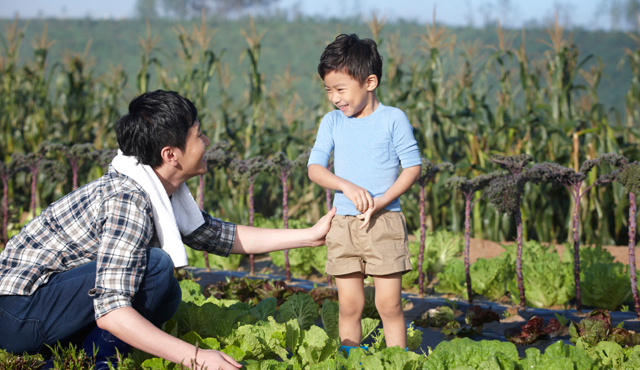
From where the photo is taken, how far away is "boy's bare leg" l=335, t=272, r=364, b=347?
6.91 ft

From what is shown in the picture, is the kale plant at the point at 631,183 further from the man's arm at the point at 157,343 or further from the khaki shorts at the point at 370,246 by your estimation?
the man's arm at the point at 157,343

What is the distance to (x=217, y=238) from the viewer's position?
225 centimetres

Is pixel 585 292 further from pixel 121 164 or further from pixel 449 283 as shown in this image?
pixel 121 164

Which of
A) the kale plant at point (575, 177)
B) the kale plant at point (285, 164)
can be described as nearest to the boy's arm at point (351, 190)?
the kale plant at point (575, 177)

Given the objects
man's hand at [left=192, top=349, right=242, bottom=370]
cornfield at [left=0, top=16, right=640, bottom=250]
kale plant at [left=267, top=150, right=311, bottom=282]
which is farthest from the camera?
cornfield at [left=0, top=16, right=640, bottom=250]

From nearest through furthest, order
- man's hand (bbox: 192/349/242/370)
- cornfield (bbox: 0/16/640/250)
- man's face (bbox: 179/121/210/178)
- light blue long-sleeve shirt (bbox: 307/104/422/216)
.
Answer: man's hand (bbox: 192/349/242/370)
man's face (bbox: 179/121/210/178)
light blue long-sleeve shirt (bbox: 307/104/422/216)
cornfield (bbox: 0/16/640/250)

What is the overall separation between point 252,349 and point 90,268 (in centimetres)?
65

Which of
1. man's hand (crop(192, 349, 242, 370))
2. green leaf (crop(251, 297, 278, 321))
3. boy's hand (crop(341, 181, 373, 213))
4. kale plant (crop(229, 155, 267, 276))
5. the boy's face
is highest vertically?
the boy's face

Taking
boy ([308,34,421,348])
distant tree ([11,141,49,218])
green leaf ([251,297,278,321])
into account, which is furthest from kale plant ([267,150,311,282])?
distant tree ([11,141,49,218])

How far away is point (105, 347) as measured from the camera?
1.81 meters

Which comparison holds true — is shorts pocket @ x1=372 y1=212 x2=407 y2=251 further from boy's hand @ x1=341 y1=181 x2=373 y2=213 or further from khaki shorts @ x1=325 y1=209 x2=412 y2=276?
boy's hand @ x1=341 y1=181 x2=373 y2=213

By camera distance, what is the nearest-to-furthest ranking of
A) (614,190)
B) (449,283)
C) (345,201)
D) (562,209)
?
1. (345,201)
2. (449,283)
3. (614,190)
4. (562,209)

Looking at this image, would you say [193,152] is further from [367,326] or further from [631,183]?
[631,183]

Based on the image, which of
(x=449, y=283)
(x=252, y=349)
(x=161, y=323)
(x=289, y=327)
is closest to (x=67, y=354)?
(x=161, y=323)
